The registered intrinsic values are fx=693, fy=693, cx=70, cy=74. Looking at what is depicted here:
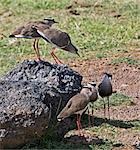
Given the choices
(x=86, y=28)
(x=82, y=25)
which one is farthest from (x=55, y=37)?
(x=82, y=25)

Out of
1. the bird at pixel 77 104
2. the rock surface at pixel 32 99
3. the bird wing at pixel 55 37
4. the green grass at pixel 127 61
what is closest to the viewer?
the rock surface at pixel 32 99

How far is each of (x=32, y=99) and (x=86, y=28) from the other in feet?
16.7

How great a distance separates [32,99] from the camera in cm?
680

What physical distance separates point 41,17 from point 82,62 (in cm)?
264

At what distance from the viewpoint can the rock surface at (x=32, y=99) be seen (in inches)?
262

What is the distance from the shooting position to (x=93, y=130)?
24.9ft

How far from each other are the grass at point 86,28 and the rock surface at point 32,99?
0.95m

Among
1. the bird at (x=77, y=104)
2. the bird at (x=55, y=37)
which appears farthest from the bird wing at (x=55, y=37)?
the bird at (x=77, y=104)

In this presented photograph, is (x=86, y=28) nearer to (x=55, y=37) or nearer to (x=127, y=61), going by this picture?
(x=127, y=61)

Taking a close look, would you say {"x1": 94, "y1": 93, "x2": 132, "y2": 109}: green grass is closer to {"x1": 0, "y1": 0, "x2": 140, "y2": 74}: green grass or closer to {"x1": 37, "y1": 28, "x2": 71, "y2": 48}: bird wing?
{"x1": 37, "y1": 28, "x2": 71, "y2": 48}: bird wing

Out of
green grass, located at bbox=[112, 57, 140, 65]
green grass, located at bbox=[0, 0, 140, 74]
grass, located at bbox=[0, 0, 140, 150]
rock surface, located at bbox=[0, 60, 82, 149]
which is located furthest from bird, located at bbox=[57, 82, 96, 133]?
green grass, located at bbox=[0, 0, 140, 74]

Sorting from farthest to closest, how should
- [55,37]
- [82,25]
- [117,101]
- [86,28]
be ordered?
[82,25], [86,28], [117,101], [55,37]

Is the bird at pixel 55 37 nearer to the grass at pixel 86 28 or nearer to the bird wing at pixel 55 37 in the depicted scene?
the bird wing at pixel 55 37

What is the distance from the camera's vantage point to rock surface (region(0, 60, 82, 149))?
666 centimetres
